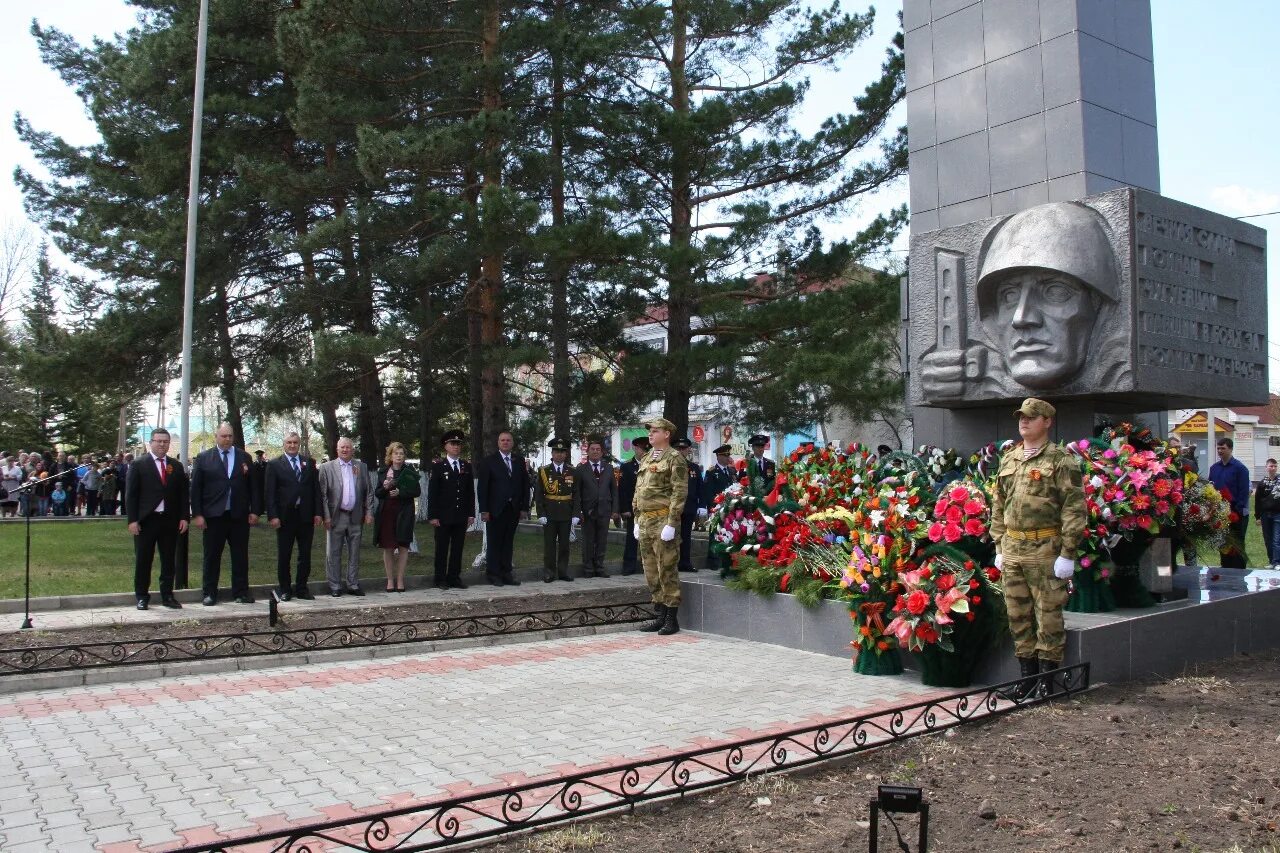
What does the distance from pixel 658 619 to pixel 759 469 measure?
2.56 metres

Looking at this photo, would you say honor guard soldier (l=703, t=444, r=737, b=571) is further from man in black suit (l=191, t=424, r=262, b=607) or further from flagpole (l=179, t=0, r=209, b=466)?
flagpole (l=179, t=0, r=209, b=466)

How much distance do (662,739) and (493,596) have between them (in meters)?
6.02

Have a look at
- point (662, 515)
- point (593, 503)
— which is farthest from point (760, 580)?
point (593, 503)

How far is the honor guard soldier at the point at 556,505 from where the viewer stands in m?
12.6

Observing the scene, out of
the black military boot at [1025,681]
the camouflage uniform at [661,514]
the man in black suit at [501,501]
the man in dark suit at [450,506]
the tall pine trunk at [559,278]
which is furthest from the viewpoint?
the tall pine trunk at [559,278]

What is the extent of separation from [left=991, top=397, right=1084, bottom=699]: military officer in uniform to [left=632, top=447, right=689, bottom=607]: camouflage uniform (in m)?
2.90

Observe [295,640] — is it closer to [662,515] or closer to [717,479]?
[662,515]

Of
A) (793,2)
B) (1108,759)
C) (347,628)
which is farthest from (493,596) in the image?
(793,2)

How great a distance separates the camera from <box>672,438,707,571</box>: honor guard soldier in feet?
41.9

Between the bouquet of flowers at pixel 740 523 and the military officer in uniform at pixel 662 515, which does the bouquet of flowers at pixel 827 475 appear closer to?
the bouquet of flowers at pixel 740 523

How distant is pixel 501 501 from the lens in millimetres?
12109

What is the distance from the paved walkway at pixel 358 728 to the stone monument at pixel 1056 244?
272 centimetres

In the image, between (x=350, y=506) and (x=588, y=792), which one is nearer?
(x=588, y=792)

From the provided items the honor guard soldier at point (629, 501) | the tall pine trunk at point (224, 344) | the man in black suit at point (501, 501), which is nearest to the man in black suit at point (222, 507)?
the man in black suit at point (501, 501)
